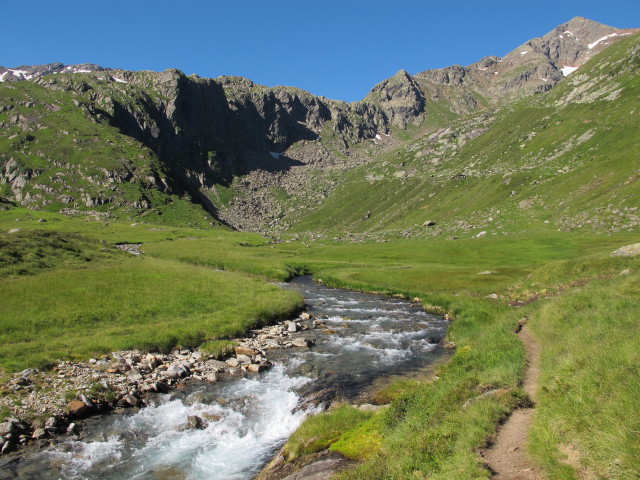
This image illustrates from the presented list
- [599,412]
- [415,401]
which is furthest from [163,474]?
[599,412]

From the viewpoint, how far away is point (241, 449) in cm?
1770

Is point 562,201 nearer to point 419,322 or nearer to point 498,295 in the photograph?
point 498,295

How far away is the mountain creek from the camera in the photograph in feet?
52.8

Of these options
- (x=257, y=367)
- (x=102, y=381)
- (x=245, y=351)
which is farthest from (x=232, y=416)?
(x=245, y=351)

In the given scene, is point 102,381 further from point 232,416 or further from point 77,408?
point 232,416

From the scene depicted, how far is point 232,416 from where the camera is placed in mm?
20297

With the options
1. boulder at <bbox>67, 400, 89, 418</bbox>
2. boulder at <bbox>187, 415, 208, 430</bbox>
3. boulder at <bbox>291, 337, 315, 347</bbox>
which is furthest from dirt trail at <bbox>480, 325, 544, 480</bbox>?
boulder at <bbox>291, 337, 315, 347</bbox>

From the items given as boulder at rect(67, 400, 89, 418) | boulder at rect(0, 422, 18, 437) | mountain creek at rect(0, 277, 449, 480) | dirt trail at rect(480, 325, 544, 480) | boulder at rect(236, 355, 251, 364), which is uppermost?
dirt trail at rect(480, 325, 544, 480)

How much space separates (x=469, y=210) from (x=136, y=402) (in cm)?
17875

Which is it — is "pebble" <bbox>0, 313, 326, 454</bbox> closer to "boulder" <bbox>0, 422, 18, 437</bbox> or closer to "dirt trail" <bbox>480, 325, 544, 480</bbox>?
"boulder" <bbox>0, 422, 18, 437</bbox>

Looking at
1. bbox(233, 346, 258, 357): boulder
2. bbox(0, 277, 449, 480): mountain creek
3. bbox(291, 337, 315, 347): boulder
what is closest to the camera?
bbox(0, 277, 449, 480): mountain creek

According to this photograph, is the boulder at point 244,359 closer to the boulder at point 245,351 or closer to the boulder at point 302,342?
the boulder at point 245,351

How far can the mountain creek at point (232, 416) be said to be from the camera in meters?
16.1

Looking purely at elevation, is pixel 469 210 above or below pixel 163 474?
above
